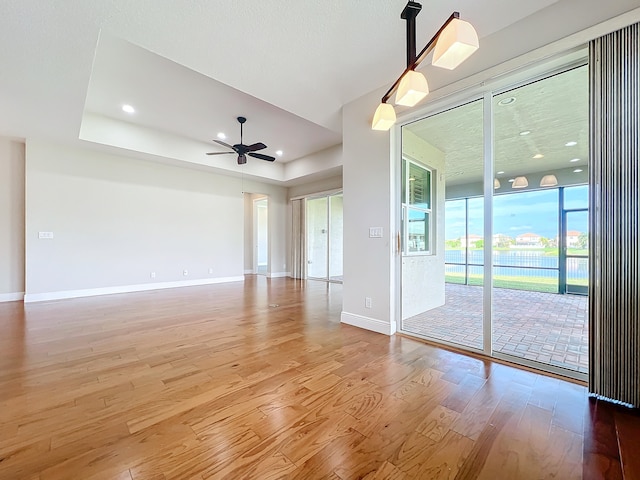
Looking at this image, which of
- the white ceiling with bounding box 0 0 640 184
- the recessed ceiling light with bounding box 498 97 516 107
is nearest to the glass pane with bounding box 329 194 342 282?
the white ceiling with bounding box 0 0 640 184

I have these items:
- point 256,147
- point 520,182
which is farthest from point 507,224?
point 256,147

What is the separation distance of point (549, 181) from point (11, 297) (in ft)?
34.1

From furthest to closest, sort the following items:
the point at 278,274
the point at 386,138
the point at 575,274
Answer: the point at 278,274
the point at 575,274
the point at 386,138

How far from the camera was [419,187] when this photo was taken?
4160 mm

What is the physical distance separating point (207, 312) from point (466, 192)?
15.0 feet

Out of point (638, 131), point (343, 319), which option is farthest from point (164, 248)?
point (638, 131)

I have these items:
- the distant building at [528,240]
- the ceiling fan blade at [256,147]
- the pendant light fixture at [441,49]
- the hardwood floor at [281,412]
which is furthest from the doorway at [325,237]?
the pendant light fixture at [441,49]

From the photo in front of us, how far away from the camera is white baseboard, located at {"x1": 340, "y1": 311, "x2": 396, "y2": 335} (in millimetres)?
3217

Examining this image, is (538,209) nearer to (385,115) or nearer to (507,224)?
(507,224)

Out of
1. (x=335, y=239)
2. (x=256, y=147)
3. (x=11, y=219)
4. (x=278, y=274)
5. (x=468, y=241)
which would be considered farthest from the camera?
(x=278, y=274)

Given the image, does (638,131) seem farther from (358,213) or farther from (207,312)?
(207,312)

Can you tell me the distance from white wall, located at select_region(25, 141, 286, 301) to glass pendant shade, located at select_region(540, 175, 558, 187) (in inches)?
279

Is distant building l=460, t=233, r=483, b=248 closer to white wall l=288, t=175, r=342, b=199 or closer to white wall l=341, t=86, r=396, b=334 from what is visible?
white wall l=341, t=86, r=396, b=334

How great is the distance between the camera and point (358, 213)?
355 centimetres
